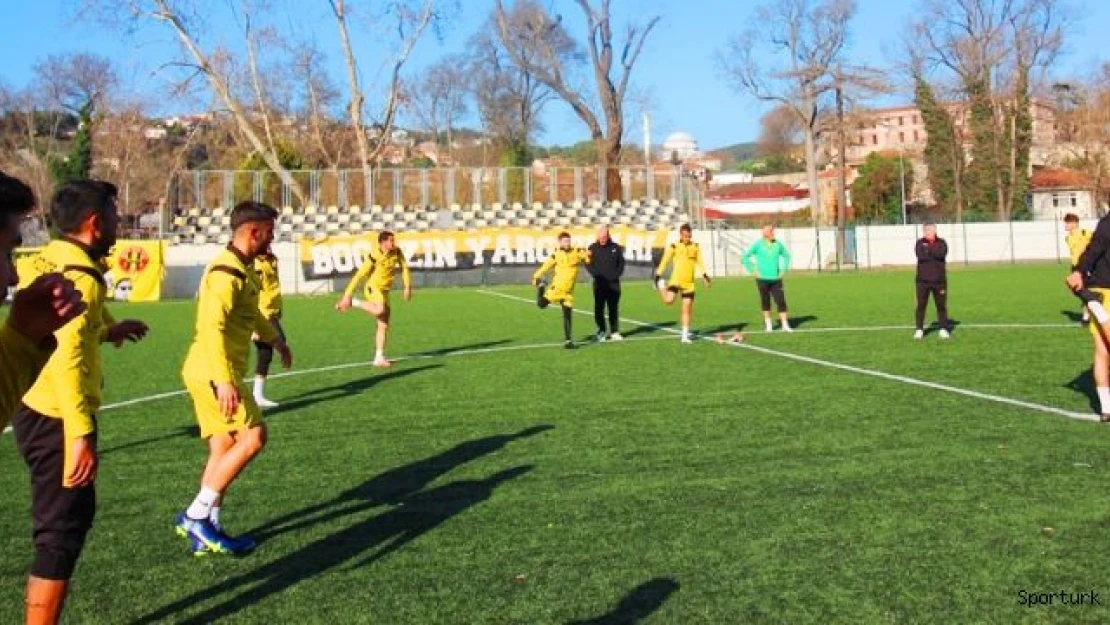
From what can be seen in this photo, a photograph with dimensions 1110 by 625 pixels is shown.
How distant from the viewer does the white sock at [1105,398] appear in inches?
336

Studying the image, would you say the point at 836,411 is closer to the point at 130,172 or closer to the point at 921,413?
the point at 921,413

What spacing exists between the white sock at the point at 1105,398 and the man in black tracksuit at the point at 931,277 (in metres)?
7.45

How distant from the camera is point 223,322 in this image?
5.74 m

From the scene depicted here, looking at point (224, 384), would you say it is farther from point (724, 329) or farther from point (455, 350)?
point (724, 329)

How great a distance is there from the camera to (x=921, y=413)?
30.1 ft

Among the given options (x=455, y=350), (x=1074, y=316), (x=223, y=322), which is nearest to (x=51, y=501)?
(x=223, y=322)

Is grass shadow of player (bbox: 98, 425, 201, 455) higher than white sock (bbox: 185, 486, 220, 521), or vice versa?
white sock (bbox: 185, 486, 220, 521)

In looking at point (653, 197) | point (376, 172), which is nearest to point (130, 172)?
point (376, 172)

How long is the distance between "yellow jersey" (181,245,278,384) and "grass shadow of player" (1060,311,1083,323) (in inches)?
621

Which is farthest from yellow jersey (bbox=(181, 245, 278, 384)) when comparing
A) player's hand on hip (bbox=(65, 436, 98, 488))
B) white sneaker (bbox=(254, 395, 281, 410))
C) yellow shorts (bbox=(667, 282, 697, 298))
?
yellow shorts (bbox=(667, 282, 697, 298))

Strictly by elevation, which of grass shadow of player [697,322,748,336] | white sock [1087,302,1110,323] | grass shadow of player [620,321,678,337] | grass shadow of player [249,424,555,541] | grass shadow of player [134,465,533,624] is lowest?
grass shadow of player [134,465,533,624]

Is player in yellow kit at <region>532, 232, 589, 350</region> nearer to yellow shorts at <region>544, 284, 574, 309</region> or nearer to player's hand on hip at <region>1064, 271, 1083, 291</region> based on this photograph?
yellow shorts at <region>544, 284, 574, 309</region>

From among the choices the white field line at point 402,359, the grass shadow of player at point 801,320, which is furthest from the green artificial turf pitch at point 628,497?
the grass shadow of player at point 801,320

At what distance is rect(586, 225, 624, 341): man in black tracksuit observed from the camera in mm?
18141
